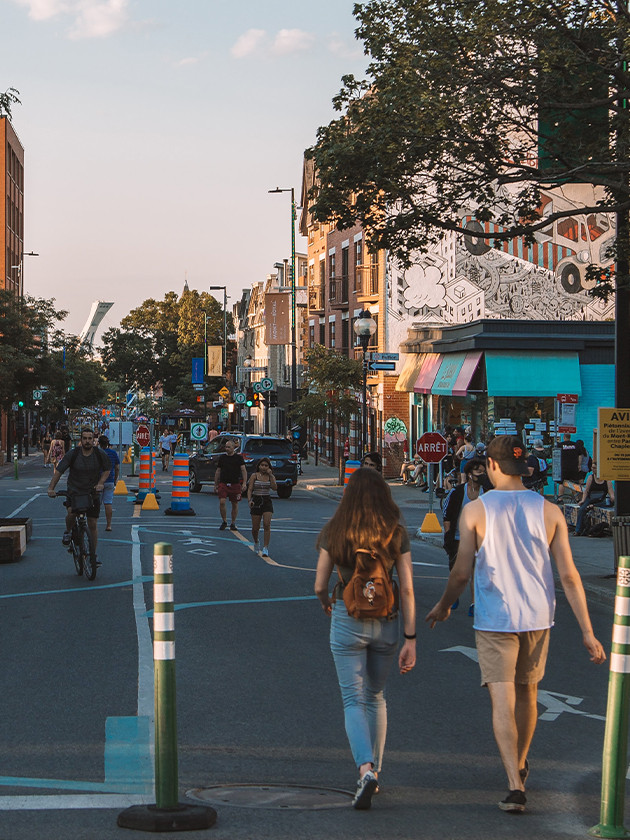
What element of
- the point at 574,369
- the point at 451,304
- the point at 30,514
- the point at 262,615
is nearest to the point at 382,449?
the point at 451,304

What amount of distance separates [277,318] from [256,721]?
150ft

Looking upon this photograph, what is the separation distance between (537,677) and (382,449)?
3862 cm

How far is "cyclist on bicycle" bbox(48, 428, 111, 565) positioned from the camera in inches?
622

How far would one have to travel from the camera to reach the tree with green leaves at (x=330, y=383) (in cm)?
4025

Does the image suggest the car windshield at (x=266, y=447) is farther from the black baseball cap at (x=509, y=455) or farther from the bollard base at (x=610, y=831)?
the bollard base at (x=610, y=831)

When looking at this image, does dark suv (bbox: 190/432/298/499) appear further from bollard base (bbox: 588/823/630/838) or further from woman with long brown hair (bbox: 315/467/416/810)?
bollard base (bbox: 588/823/630/838)

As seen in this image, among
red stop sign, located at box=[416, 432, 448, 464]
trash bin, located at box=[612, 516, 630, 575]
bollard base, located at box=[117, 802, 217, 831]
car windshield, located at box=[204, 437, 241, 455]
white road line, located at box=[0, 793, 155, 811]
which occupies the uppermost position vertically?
red stop sign, located at box=[416, 432, 448, 464]

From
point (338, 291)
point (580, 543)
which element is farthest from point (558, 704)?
point (338, 291)

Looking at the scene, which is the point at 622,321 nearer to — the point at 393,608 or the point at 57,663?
the point at 57,663

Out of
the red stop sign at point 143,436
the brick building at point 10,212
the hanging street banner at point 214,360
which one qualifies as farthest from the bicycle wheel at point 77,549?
the hanging street banner at point 214,360

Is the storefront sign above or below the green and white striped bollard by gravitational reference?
above

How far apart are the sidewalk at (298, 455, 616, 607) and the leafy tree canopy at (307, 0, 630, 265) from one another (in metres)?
4.66

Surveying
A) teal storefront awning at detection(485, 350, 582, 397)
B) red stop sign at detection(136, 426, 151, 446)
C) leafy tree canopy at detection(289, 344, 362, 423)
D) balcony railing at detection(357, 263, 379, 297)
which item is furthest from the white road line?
balcony railing at detection(357, 263, 379, 297)

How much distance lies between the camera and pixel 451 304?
4266cm
